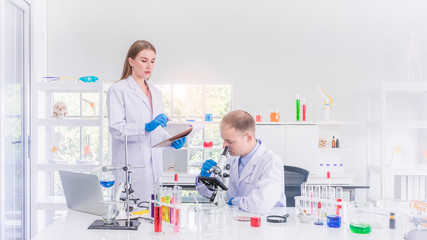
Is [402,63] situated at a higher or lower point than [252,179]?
higher

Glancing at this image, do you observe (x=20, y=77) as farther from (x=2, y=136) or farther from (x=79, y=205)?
(x=79, y=205)

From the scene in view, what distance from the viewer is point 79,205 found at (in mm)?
1959

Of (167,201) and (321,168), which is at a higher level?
(167,201)

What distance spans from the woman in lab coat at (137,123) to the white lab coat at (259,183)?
463mm

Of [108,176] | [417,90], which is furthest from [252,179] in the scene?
[417,90]

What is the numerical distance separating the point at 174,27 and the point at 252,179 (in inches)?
97.1

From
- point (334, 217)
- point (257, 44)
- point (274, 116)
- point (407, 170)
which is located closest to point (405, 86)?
point (407, 170)

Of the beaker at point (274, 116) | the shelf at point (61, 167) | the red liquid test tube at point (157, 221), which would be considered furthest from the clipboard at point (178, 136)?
the beaker at point (274, 116)

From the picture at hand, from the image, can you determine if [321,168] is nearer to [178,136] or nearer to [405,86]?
[405,86]

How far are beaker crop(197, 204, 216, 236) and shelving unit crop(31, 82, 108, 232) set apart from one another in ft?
7.10

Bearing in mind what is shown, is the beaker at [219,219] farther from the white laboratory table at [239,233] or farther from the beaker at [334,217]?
the beaker at [334,217]

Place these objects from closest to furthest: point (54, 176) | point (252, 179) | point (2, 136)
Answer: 1. point (252, 179)
2. point (2, 136)
3. point (54, 176)

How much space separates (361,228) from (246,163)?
76cm

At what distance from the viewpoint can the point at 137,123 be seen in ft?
8.73
